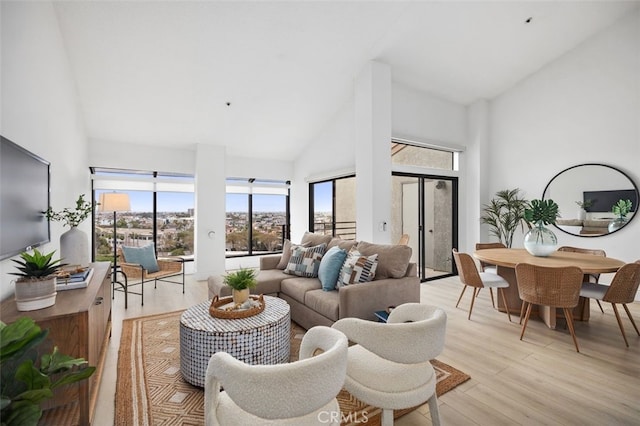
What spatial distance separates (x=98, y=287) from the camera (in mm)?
2176

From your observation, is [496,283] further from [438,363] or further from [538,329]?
[438,363]

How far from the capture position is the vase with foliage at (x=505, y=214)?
5340 millimetres

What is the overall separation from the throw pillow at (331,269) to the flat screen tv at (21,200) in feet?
7.78

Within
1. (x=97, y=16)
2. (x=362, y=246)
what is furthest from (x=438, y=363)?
(x=97, y=16)

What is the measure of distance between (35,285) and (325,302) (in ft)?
6.68

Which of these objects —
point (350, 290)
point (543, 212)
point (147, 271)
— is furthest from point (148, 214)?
point (543, 212)

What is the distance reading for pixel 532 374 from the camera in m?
2.31

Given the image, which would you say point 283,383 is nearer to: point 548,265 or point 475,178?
point 548,265

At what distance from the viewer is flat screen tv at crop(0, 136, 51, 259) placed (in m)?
1.76

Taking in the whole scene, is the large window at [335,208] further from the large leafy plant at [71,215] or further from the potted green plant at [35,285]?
the potted green plant at [35,285]

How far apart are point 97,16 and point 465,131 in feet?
19.3

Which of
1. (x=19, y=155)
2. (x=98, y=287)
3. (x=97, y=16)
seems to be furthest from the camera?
(x=97, y=16)

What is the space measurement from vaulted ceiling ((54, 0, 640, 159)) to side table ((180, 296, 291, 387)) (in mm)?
3142

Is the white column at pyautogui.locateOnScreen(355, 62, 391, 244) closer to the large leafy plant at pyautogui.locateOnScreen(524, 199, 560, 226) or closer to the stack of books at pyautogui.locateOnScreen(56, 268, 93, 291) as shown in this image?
the large leafy plant at pyautogui.locateOnScreen(524, 199, 560, 226)
